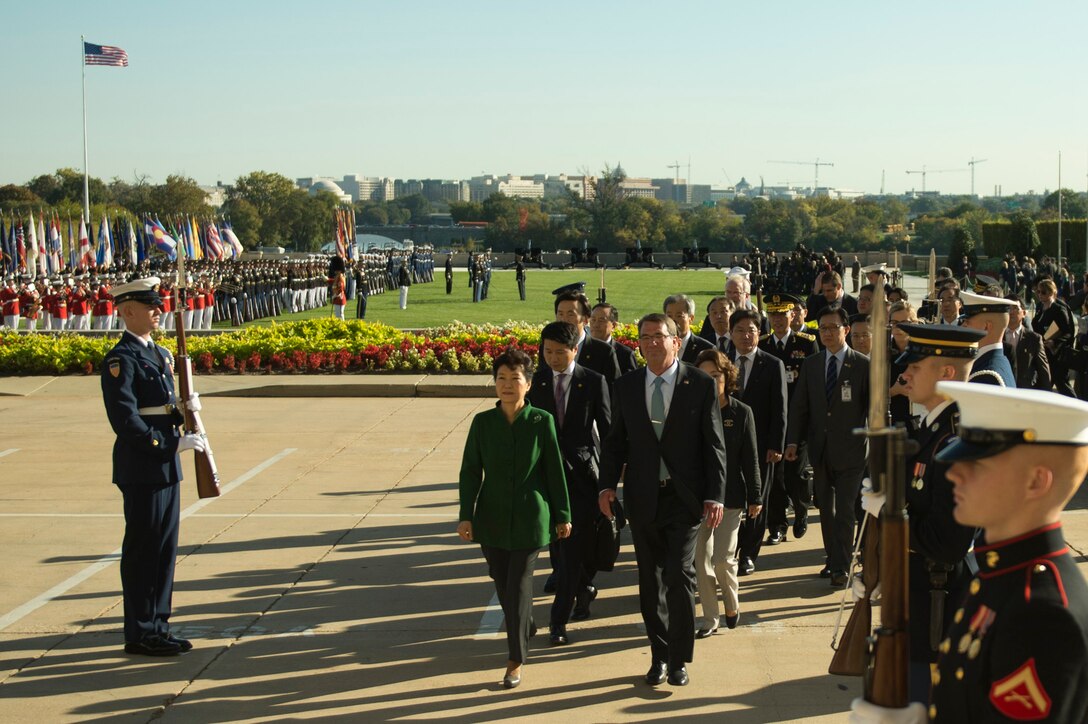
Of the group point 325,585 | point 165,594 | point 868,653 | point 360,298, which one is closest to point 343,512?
point 325,585

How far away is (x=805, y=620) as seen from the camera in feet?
26.1

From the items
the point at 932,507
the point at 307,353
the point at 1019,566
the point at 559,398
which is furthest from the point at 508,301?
the point at 1019,566

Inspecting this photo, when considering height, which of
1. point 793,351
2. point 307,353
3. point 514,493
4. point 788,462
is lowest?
point 788,462

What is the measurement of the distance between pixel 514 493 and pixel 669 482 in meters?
0.85

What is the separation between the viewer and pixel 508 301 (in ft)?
142

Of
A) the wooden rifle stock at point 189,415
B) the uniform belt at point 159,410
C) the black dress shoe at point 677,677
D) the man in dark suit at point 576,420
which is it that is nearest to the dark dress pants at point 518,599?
the black dress shoe at point 677,677

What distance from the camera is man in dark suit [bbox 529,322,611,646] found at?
7.86m

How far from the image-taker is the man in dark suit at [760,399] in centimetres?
893

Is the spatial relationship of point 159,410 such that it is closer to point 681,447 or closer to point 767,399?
point 681,447

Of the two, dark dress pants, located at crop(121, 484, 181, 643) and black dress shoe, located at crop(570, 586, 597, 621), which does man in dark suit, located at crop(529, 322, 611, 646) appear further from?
dark dress pants, located at crop(121, 484, 181, 643)

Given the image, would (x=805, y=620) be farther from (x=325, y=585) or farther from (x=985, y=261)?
(x=985, y=261)

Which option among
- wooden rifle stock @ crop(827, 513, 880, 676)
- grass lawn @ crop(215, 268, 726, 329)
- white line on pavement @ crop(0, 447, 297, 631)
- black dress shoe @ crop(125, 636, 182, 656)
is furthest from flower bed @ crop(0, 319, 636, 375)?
wooden rifle stock @ crop(827, 513, 880, 676)

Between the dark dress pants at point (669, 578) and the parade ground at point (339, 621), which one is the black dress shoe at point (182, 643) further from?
the dark dress pants at point (669, 578)

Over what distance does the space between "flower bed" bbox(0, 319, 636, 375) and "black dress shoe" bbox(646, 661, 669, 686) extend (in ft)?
44.9
